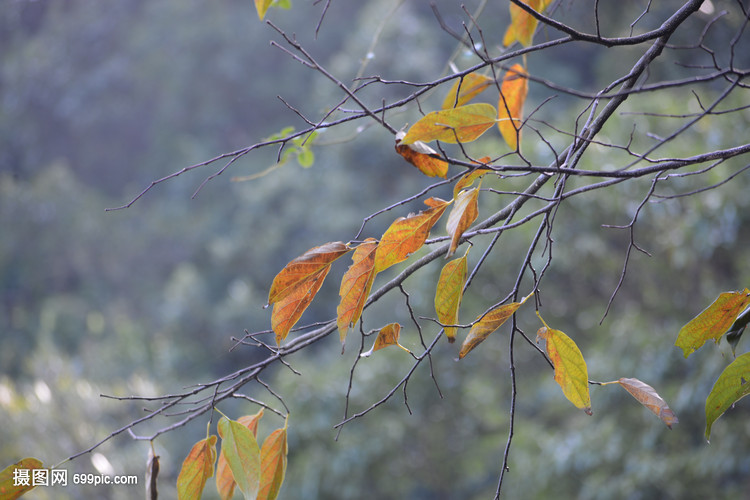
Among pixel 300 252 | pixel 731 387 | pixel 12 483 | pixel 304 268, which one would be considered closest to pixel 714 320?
pixel 731 387

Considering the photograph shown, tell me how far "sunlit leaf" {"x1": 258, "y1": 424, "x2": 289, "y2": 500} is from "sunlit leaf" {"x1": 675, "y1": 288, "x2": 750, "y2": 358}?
31 centimetres

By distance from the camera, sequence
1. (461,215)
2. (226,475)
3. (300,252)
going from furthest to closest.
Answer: (300,252), (226,475), (461,215)

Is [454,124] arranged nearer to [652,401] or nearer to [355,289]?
[355,289]

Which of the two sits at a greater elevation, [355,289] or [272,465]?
[355,289]

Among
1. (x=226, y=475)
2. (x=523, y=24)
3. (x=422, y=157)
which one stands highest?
(x=523, y=24)

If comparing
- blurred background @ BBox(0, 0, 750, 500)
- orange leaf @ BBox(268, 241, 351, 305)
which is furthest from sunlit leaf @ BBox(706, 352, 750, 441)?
blurred background @ BBox(0, 0, 750, 500)

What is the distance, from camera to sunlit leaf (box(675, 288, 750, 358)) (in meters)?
0.43

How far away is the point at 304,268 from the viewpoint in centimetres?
41

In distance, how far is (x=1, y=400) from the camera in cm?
234

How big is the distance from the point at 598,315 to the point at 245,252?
2951 mm

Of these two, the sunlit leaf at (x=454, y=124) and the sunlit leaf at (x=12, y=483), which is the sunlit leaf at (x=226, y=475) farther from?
the sunlit leaf at (x=454, y=124)

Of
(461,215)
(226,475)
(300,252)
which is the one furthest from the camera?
(300,252)

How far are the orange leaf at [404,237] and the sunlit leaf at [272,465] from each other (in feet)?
0.53

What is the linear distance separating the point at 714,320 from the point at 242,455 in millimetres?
356
